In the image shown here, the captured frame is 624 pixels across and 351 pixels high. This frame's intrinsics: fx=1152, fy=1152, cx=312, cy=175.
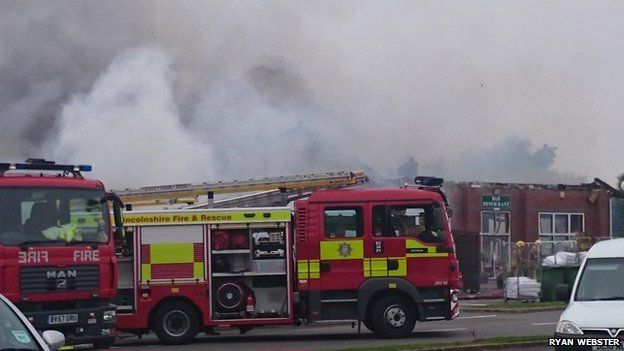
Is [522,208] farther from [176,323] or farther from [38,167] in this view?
[38,167]

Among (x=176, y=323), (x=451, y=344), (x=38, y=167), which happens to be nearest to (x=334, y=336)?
(x=176, y=323)

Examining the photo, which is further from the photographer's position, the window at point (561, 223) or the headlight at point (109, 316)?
the window at point (561, 223)

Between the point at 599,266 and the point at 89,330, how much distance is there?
314 inches

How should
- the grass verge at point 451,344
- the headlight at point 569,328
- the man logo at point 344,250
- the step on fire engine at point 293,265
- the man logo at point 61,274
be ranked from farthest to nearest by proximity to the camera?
the man logo at point 344,250
the step on fire engine at point 293,265
the grass verge at point 451,344
the man logo at point 61,274
the headlight at point 569,328

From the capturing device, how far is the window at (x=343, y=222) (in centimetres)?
2162

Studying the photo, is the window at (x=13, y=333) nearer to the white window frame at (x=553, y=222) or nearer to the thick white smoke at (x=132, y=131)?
the thick white smoke at (x=132, y=131)

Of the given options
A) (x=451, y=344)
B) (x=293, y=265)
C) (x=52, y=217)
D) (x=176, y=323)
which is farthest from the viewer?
(x=293, y=265)

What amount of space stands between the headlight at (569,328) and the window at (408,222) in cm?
736

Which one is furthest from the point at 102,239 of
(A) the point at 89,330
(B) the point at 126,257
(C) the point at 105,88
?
(C) the point at 105,88

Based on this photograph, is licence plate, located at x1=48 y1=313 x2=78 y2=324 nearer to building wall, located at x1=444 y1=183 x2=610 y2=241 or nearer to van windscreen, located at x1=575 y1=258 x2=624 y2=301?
van windscreen, located at x1=575 y1=258 x2=624 y2=301

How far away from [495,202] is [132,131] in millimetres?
18572

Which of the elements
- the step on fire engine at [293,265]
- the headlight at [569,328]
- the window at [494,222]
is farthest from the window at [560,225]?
the headlight at [569,328]

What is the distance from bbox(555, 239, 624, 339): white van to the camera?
14086 millimetres

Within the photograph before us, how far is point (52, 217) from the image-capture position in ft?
59.4
